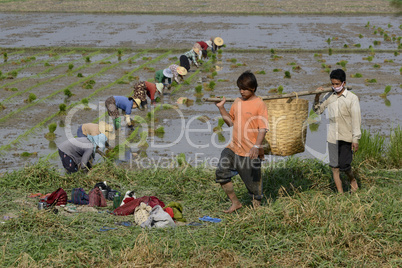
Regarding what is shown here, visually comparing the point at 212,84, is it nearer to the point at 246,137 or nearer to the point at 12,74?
the point at 12,74

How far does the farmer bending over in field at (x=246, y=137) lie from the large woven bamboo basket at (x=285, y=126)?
0.31m

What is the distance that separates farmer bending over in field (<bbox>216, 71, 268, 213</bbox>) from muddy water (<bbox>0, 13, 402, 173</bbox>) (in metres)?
2.60

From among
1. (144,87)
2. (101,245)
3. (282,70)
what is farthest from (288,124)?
(282,70)

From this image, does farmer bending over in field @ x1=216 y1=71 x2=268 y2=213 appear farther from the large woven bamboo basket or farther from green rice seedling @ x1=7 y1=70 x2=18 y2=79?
green rice seedling @ x1=7 y1=70 x2=18 y2=79

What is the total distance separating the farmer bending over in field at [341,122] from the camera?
543 cm

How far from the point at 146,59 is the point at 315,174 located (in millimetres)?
10845

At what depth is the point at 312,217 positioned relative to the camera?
464cm

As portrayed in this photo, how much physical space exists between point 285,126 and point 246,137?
1.70 feet

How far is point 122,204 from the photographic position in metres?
5.63

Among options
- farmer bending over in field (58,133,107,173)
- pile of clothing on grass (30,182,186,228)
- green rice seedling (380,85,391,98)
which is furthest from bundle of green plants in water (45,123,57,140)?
green rice seedling (380,85,391,98)

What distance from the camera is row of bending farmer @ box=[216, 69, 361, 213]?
16.4 feet

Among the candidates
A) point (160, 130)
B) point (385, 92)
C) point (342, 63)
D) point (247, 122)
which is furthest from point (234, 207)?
point (342, 63)

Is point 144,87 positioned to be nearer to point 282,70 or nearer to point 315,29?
point 282,70

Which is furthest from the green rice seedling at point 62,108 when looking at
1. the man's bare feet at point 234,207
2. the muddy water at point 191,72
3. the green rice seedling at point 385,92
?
the green rice seedling at point 385,92
